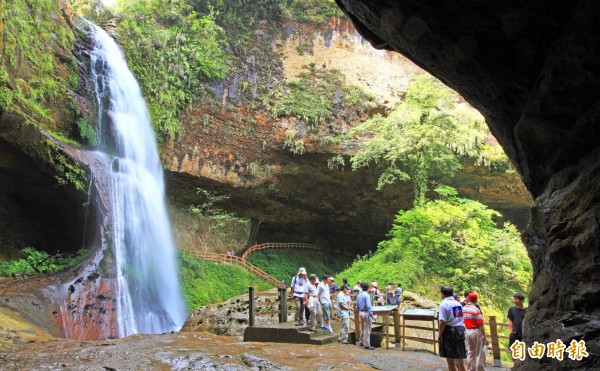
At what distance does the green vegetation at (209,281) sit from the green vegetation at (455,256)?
6.32m

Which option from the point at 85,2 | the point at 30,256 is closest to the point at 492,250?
the point at 30,256

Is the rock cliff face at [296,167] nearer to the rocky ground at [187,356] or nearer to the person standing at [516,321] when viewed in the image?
the rocky ground at [187,356]

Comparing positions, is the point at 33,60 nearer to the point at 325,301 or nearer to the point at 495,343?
the point at 325,301

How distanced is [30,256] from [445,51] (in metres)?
14.1

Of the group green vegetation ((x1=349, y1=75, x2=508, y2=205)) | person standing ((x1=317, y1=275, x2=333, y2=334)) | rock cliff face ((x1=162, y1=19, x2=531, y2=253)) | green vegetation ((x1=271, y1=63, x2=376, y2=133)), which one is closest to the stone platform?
person standing ((x1=317, y1=275, x2=333, y2=334))

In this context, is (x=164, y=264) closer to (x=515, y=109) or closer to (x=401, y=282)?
(x=401, y=282)

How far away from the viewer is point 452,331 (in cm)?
553

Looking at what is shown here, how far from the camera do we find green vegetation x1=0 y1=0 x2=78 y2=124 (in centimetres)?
1372

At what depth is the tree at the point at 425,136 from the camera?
18078 millimetres

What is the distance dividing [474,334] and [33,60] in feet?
53.9

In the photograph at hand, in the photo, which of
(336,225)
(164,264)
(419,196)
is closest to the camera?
(164,264)

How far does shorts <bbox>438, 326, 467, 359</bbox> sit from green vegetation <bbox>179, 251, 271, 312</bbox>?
14391 millimetres

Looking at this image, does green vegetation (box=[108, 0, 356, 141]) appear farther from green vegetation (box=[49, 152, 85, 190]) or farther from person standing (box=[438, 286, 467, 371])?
person standing (box=[438, 286, 467, 371])

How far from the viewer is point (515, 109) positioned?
16.1ft
